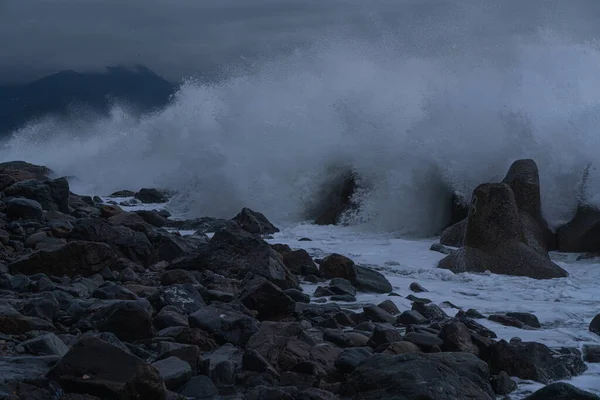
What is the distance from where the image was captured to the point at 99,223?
8.32 meters

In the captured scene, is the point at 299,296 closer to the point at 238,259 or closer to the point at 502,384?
the point at 238,259

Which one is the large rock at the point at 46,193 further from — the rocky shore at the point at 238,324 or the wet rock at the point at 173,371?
the wet rock at the point at 173,371

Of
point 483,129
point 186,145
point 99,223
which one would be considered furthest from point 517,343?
point 186,145

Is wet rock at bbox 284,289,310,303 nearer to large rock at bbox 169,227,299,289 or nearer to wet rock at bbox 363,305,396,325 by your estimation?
large rock at bbox 169,227,299,289

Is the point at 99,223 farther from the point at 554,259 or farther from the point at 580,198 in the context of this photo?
the point at 580,198

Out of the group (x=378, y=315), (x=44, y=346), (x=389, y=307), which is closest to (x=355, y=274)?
(x=389, y=307)

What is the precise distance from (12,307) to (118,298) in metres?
0.92

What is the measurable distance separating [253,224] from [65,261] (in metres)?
4.69

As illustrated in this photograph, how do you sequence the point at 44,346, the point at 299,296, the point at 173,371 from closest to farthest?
the point at 173,371, the point at 44,346, the point at 299,296

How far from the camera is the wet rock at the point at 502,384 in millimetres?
4438

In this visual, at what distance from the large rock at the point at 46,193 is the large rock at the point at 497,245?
16.3ft

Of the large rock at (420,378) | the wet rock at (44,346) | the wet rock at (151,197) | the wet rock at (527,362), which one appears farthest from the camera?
the wet rock at (151,197)

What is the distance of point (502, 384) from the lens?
14.6ft

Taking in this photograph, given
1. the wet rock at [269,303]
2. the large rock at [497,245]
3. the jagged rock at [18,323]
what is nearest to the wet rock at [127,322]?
the jagged rock at [18,323]
